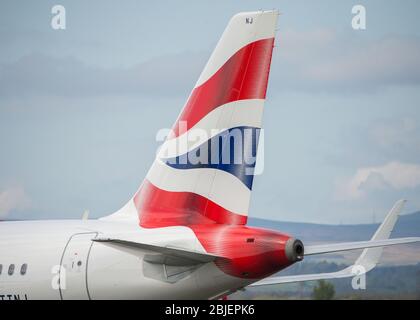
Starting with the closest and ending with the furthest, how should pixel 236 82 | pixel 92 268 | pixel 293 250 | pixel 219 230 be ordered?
pixel 293 250 < pixel 219 230 < pixel 92 268 < pixel 236 82

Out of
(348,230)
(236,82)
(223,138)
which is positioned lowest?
(348,230)

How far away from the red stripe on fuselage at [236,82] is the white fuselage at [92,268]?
2.55m

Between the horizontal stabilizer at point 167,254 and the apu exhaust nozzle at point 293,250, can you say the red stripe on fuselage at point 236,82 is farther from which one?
the apu exhaust nozzle at point 293,250

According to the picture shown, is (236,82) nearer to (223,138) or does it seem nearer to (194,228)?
(223,138)

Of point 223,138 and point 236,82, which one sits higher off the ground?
point 236,82

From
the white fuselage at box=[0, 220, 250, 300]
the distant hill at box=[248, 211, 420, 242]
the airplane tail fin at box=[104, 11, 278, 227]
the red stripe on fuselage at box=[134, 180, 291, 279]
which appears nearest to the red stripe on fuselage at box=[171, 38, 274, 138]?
the airplane tail fin at box=[104, 11, 278, 227]

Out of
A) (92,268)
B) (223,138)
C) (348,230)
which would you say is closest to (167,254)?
(92,268)

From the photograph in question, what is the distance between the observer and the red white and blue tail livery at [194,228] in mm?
19562

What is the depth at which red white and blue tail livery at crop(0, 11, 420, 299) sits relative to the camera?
19562 millimetres

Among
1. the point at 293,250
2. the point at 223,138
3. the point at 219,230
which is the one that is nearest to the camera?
the point at 293,250

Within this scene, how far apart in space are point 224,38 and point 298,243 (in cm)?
483

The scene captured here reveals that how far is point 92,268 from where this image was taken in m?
20.5

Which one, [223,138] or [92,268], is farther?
[223,138]

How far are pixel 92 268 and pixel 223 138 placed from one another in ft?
11.7
